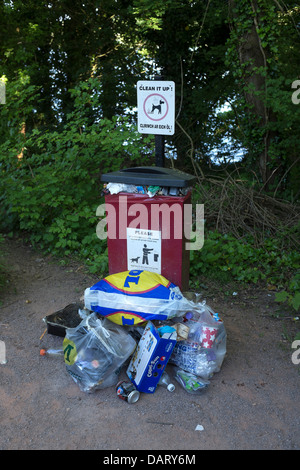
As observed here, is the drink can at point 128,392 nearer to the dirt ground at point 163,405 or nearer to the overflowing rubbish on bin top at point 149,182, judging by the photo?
the dirt ground at point 163,405

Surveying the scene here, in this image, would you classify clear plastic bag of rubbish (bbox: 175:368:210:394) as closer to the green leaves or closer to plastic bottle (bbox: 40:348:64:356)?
plastic bottle (bbox: 40:348:64:356)

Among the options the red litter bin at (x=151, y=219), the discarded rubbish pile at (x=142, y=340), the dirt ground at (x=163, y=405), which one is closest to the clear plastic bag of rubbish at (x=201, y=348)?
the discarded rubbish pile at (x=142, y=340)

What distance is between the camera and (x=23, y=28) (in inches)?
363

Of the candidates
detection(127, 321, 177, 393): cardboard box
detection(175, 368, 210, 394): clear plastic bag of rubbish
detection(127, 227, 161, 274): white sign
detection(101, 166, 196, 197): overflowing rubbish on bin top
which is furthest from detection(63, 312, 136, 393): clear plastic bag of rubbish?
detection(101, 166, 196, 197): overflowing rubbish on bin top

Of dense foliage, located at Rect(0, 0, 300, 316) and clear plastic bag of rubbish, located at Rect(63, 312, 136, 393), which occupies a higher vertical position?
dense foliage, located at Rect(0, 0, 300, 316)

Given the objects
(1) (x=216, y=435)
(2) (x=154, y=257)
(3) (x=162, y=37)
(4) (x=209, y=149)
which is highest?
(3) (x=162, y=37)

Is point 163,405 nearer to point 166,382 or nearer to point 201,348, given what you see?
point 166,382

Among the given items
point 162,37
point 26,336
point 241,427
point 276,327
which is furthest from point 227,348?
point 162,37

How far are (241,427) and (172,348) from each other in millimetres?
672

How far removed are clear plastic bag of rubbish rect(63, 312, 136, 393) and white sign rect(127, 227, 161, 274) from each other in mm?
707

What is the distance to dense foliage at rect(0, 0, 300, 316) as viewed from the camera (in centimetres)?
576

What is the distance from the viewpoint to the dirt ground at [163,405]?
267 cm

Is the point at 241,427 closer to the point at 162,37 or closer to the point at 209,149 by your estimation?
the point at 209,149

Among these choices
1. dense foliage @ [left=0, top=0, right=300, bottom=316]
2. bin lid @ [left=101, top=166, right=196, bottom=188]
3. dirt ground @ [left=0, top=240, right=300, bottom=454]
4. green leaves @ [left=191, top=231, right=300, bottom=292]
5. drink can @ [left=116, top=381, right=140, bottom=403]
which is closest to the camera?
dirt ground @ [left=0, top=240, right=300, bottom=454]
